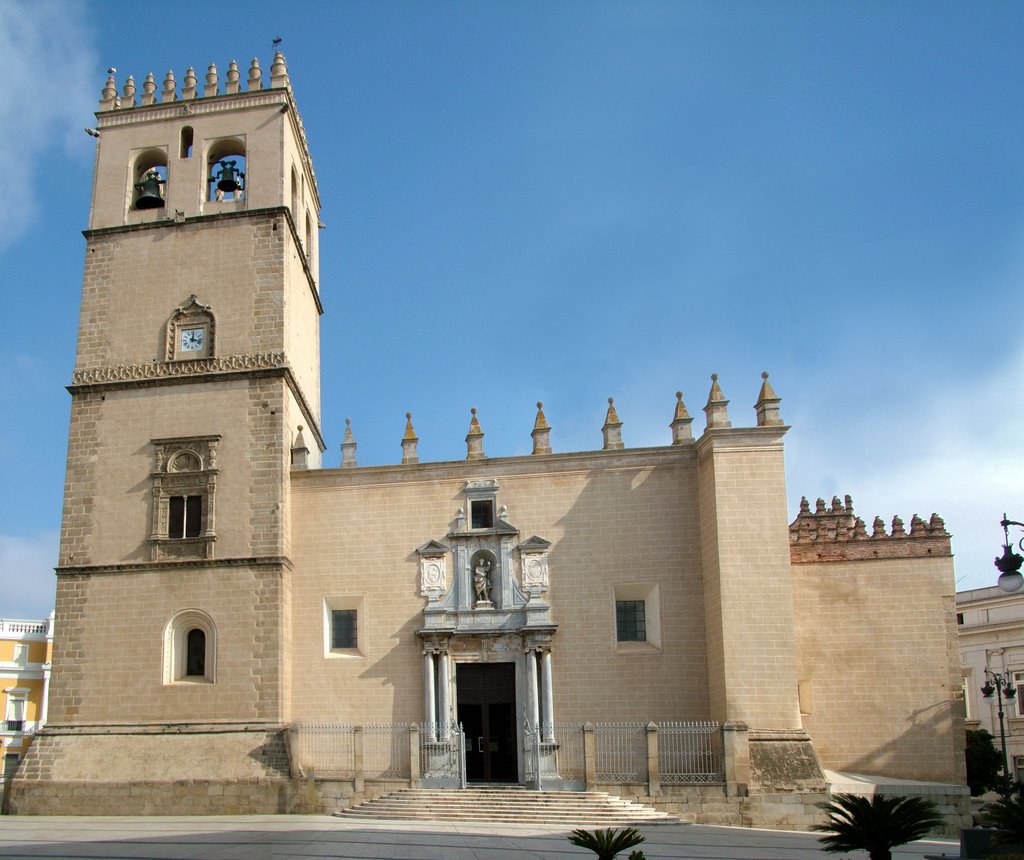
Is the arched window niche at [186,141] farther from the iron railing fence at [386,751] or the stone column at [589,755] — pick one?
the stone column at [589,755]

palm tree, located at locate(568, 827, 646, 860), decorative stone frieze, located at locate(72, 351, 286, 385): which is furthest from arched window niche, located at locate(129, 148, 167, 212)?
palm tree, located at locate(568, 827, 646, 860)

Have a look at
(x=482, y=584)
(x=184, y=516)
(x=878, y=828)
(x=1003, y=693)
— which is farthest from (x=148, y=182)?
(x=1003, y=693)

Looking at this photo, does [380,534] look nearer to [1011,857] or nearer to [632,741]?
[632,741]

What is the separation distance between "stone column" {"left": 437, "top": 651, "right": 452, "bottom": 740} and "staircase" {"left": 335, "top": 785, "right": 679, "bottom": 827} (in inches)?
53.4

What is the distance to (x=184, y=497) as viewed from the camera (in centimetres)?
2320

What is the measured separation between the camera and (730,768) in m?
20.0

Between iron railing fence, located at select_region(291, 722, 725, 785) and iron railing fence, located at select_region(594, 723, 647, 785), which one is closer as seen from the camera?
iron railing fence, located at select_region(291, 722, 725, 785)

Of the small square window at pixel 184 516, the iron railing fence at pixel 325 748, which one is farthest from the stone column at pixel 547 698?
the small square window at pixel 184 516

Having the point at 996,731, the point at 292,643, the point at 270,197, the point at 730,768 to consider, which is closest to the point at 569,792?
the point at 730,768

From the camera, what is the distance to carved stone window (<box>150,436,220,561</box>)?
2284 centimetres

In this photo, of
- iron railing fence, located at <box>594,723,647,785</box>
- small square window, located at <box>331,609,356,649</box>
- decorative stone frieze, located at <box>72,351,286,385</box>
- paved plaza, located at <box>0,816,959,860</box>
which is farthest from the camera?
decorative stone frieze, located at <box>72,351,286,385</box>

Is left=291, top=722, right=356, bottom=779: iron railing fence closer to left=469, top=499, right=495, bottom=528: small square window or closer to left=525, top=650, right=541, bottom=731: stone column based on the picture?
left=525, top=650, right=541, bottom=731: stone column

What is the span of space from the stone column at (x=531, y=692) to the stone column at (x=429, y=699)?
78.2 inches

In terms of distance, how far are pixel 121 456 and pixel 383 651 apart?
742cm
